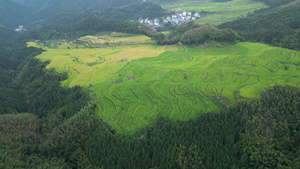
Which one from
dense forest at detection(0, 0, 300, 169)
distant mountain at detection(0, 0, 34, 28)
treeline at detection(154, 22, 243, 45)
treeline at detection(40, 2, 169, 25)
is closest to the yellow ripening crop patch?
treeline at detection(154, 22, 243, 45)

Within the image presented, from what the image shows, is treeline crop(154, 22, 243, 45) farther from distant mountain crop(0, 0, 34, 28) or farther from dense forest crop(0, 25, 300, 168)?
distant mountain crop(0, 0, 34, 28)

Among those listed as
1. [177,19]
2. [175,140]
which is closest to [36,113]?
[175,140]

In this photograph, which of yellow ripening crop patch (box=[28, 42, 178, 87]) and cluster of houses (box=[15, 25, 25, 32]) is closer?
yellow ripening crop patch (box=[28, 42, 178, 87])

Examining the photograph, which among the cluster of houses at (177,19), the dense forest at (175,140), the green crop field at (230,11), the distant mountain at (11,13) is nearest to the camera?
the dense forest at (175,140)

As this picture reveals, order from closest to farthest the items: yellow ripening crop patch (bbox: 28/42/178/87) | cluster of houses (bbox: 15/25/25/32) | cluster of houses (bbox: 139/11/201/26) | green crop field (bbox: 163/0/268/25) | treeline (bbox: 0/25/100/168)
Answer: treeline (bbox: 0/25/100/168) < yellow ripening crop patch (bbox: 28/42/178/87) < green crop field (bbox: 163/0/268/25) < cluster of houses (bbox: 139/11/201/26) < cluster of houses (bbox: 15/25/25/32)

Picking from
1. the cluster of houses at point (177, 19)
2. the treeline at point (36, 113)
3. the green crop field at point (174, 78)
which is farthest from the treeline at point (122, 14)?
the treeline at point (36, 113)

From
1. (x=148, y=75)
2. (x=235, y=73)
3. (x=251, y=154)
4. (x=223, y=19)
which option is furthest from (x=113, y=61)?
(x=223, y=19)

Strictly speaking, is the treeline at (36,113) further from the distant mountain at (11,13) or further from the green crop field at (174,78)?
the distant mountain at (11,13)

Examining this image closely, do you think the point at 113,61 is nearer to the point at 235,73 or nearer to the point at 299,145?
the point at 235,73
